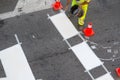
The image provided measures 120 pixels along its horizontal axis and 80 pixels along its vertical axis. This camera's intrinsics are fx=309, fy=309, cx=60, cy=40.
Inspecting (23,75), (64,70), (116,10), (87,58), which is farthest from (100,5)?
(23,75)

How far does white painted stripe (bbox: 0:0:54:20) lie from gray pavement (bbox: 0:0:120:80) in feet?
0.59

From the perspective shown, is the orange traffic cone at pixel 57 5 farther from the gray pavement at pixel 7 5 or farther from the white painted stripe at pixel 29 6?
the gray pavement at pixel 7 5

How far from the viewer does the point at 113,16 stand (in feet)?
34.9

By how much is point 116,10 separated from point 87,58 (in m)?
2.47

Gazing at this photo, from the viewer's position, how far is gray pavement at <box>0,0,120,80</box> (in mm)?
8938

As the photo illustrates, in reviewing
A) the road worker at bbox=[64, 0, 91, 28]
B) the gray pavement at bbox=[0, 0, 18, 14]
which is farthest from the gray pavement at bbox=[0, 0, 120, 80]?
the gray pavement at bbox=[0, 0, 18, 14]

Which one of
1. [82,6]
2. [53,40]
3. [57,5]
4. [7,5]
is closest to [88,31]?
[82,6]

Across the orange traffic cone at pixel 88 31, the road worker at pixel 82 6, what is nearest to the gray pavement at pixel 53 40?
the orange traffic cone at pixel 88 31

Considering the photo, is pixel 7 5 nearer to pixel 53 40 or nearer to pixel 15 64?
pixel 53 40

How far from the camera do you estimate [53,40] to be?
9.66 metres

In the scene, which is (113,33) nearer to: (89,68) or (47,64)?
(89,68)

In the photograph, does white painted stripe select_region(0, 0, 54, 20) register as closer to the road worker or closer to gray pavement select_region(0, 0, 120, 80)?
gray pavement select_region(0, 0, 120, 80)

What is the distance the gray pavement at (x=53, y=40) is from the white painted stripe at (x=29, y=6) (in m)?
0.18

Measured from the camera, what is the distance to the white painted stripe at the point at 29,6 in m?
10.3
